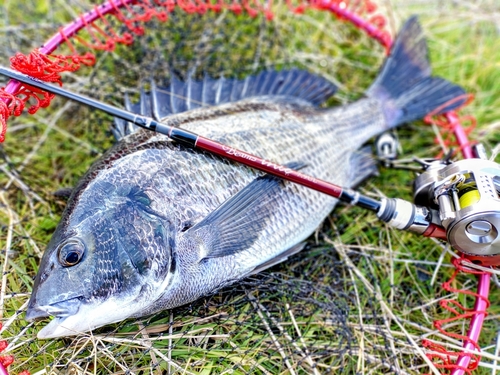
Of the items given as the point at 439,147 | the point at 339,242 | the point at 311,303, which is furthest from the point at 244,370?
the point at 439,147

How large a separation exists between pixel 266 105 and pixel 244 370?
170 cm

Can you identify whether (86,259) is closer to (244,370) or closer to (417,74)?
(244,370)

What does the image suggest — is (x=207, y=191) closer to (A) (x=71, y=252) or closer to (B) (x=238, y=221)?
(B) (x=238, y=221)

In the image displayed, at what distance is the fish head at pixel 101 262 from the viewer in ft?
6.67

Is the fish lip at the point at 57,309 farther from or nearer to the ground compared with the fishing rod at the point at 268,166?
nearer to the ground

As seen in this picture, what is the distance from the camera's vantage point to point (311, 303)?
9.02 feet

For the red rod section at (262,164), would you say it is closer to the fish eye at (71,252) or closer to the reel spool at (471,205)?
the reel spool at (471,205)

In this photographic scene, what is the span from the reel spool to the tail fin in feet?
3.26

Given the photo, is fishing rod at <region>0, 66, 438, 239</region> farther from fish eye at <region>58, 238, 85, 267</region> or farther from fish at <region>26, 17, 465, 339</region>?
fish eye at <region>58, 238, 85, 267</region>

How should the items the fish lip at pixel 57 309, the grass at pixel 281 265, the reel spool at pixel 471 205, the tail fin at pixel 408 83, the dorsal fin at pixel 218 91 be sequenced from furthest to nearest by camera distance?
the tail fin at pixel 408 83, the dorsal fin at pixel 218 91, the grass at pixel 281 265, the reel spool at pixel 471 205, the fish lip at pixel 57 309

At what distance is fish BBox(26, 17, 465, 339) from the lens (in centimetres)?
211

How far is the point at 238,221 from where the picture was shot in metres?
2.47

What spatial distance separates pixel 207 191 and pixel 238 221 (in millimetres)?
Result: 242

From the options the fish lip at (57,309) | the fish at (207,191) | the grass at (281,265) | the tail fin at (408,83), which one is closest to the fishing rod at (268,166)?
the fish at (207,191)
